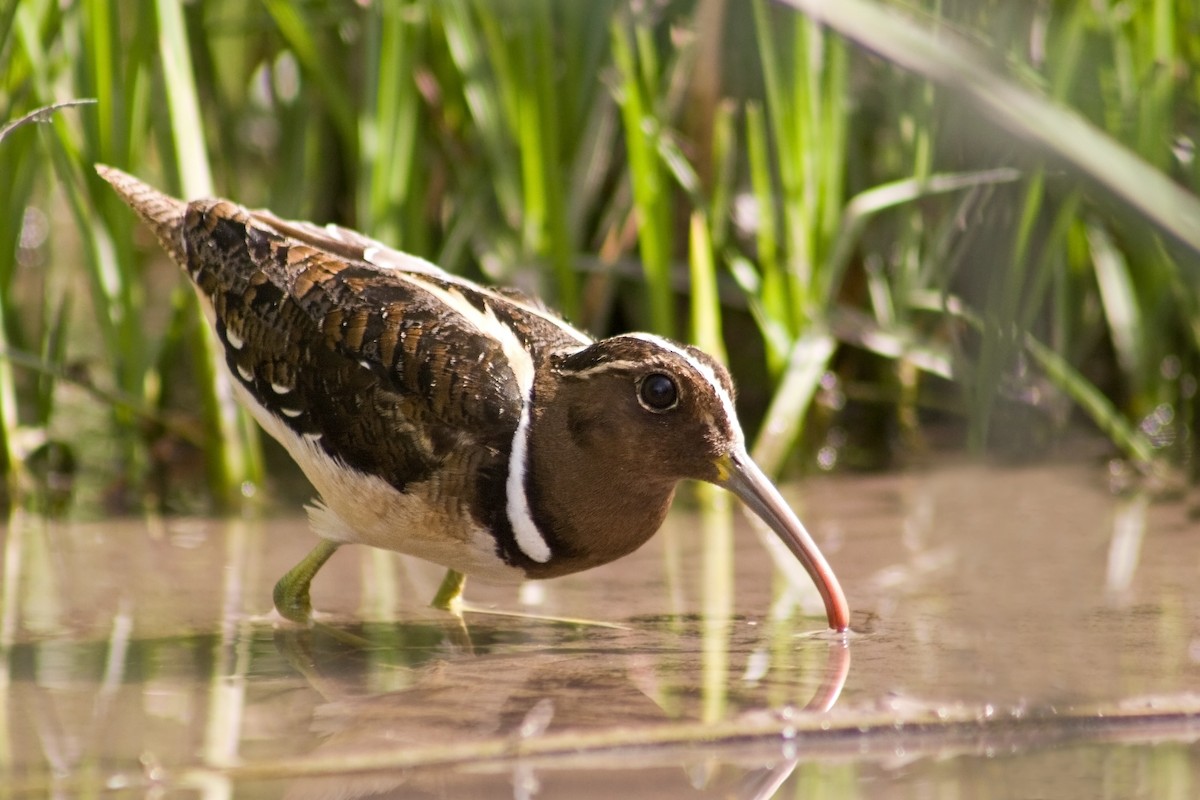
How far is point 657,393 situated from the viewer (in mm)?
3266

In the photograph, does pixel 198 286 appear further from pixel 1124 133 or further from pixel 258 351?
pixel 1124 133

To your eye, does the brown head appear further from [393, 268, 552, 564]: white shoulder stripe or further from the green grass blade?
the green grass blade

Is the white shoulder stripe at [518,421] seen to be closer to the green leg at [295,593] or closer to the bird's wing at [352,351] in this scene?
the bird's wing at [352,351]

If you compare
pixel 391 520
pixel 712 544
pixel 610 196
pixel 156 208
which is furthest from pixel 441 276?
pixel 610 196

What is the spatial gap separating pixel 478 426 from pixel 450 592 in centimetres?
61

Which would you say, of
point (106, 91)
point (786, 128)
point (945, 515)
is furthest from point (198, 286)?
point (945, 515)

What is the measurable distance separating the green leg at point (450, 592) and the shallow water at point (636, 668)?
0.19ft

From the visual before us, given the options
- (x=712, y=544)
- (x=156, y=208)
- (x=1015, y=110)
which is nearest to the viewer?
(x=1015, y=110)

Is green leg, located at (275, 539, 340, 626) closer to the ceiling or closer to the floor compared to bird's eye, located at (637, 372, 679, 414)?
closer to the floor

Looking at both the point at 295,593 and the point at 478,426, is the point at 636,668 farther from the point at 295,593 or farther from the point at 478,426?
the point at 295,593

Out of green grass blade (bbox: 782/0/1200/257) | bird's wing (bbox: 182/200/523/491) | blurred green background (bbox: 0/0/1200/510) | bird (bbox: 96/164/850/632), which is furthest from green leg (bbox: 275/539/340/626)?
green grass blade (bbox: 782/0/1200/257)

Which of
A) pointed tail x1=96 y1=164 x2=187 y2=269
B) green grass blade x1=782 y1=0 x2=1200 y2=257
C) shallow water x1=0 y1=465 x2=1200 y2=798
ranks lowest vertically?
shallow water x1=0 y1=465 x2=1200 y2=798

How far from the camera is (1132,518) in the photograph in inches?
178

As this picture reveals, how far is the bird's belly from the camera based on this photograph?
3.33 metres
